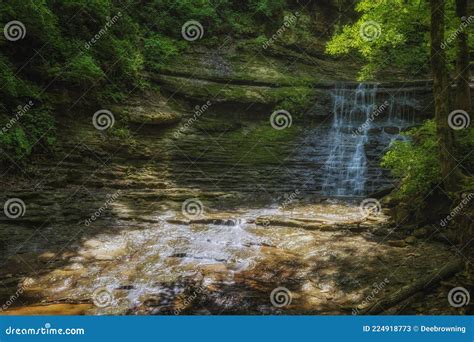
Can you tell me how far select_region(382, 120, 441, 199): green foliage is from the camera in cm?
857

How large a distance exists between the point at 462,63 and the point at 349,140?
7.11 m

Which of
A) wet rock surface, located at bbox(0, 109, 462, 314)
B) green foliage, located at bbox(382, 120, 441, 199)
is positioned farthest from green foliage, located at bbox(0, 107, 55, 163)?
green foliage, located at bbox(382, 120, 441, 199)

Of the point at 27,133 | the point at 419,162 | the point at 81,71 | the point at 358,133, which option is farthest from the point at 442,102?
the point at 27,133

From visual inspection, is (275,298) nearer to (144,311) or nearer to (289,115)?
(144,311)

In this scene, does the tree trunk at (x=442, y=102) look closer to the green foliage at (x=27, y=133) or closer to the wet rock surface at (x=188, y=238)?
the wet rock surface at (x=188, y=238)

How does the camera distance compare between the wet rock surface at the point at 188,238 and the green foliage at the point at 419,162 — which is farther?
the green foliage at the point at 419,162

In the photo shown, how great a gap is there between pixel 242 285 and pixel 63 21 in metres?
11.7

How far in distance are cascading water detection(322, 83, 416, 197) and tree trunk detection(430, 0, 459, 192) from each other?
6.21m

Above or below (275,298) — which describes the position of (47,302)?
below

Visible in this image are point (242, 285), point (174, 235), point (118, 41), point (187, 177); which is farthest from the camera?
point (118, 41)

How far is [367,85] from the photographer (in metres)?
17.8

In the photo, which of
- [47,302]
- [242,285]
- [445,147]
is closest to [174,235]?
[242,285]

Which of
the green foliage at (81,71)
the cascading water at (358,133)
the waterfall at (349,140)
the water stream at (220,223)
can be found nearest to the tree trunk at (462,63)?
the water stream at (220,223)

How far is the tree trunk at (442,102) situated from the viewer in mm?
8008
